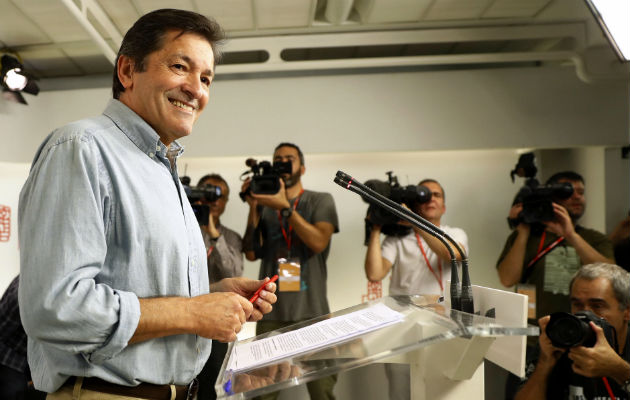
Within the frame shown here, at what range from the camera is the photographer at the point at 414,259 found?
2.70 m

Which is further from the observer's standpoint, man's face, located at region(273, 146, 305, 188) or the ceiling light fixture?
man's face, located at region(273, 146, 305, 188)

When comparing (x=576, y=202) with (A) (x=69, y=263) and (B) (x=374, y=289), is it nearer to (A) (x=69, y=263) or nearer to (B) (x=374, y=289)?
(B) (x=374, y=289)

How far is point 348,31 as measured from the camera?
11.5 feet

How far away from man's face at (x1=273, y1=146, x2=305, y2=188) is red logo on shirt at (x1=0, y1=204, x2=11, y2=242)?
2209mm

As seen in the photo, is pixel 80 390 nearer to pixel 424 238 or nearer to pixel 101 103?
pixel 424 238

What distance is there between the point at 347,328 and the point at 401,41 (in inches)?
116

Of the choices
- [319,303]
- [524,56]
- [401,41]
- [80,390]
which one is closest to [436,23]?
[401,41]

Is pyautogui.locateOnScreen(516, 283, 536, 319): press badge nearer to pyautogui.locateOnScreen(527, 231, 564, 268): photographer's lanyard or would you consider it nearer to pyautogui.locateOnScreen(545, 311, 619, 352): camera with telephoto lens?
pyautogui.locateOnScreen(527, 231, 564, 268): photographer's lanyard

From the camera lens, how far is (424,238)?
265 cm

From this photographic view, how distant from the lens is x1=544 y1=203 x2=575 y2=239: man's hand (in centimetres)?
253

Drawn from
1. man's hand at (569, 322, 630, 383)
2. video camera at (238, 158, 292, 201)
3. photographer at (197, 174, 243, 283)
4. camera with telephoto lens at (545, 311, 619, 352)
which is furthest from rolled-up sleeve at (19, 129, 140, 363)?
photographer at (197, 174, 243, 283)

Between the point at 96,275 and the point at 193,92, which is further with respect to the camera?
the point at 193,92

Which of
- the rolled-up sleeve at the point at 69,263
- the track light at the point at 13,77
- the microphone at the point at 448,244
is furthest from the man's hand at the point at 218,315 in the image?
the track light at the point at 13,77

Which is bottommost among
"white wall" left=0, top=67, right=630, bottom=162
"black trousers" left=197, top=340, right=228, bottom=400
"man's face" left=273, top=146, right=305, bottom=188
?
"black trousers" left=197, top=340, right=228, bottom=400
